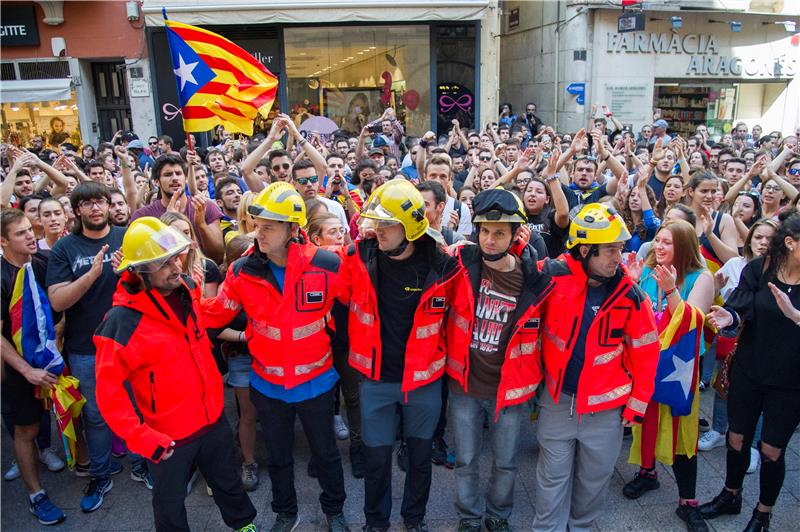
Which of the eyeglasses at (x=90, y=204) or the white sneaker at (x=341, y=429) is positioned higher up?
the eyeglasses at (x=90, y=204)

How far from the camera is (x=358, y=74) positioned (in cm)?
1702

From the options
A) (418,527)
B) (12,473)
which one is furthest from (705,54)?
(12,473)

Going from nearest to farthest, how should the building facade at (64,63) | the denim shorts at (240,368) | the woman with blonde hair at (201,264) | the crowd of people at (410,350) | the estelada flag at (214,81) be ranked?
the crowd of people at (410,350), the woman with blonde hair at (201,264), the denim shorts at (240,368), the estelada flag at (214,81), the building facade at (64,63)

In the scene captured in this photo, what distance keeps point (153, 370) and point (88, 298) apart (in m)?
1.36

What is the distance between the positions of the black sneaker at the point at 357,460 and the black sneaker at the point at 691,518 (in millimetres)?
2238

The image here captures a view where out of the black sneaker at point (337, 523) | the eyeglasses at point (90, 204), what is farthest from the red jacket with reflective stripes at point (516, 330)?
the eyeglasses at point (90, 204)

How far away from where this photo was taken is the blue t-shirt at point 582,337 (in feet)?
11.1

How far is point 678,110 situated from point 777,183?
15359mm

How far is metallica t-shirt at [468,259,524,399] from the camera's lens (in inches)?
137

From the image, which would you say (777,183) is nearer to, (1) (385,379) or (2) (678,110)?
(1) (385,379)

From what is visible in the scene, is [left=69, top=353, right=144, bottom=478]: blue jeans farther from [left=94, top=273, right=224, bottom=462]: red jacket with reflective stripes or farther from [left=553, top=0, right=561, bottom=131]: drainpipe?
[left=553, top=0, right=561, bottom=131]: drainpipe

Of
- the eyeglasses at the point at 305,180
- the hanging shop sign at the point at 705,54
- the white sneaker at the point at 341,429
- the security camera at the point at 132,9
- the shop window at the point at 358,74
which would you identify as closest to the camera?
the white sneaker at the point at 341,429

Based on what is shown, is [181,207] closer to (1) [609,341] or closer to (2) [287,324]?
(2) [287,324]

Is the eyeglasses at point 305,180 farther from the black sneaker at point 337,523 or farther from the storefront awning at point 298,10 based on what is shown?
the storefront awning at point 298,10
